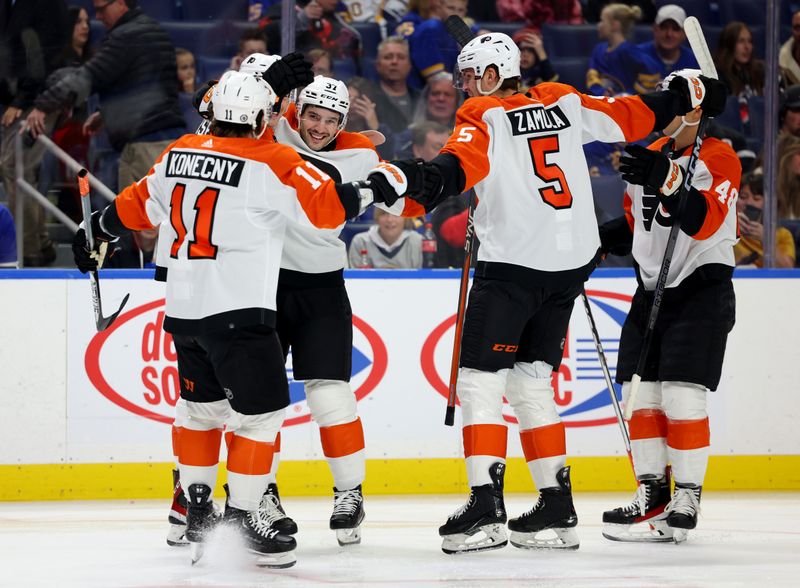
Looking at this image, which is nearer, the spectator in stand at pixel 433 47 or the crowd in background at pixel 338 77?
the crowd in background at pixel 338 77

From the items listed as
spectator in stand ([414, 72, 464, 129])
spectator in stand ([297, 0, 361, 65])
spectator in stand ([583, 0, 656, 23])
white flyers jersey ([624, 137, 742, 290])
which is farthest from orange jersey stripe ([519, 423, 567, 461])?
spectator in stand ([583, 0, 656, 23])

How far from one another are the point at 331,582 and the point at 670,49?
379 cm

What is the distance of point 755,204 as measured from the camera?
5574 mm

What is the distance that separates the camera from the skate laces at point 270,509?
151 inches

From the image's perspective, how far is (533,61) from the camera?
238 inches

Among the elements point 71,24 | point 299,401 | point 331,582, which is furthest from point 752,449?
point 71,24

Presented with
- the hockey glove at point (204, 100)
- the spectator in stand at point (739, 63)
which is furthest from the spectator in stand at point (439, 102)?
the hockey glove at point (204, 100)

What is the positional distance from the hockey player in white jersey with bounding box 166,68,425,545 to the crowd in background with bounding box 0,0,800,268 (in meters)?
1.46

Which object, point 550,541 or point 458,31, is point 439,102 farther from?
point 550,541

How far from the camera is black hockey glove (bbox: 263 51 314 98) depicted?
3.56 meters

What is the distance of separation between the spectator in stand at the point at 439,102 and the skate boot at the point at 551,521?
2.33 meters

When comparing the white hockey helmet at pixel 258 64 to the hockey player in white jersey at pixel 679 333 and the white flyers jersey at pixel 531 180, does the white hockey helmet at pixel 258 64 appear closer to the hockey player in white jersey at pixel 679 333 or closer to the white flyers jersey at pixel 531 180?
the white flyers jersey at pixel 531 180

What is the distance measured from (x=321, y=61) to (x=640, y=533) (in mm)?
2743

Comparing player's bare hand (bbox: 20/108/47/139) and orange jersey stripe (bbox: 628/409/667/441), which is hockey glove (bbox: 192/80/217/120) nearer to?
player's bare hand (bbox: 20/108/47/139)
